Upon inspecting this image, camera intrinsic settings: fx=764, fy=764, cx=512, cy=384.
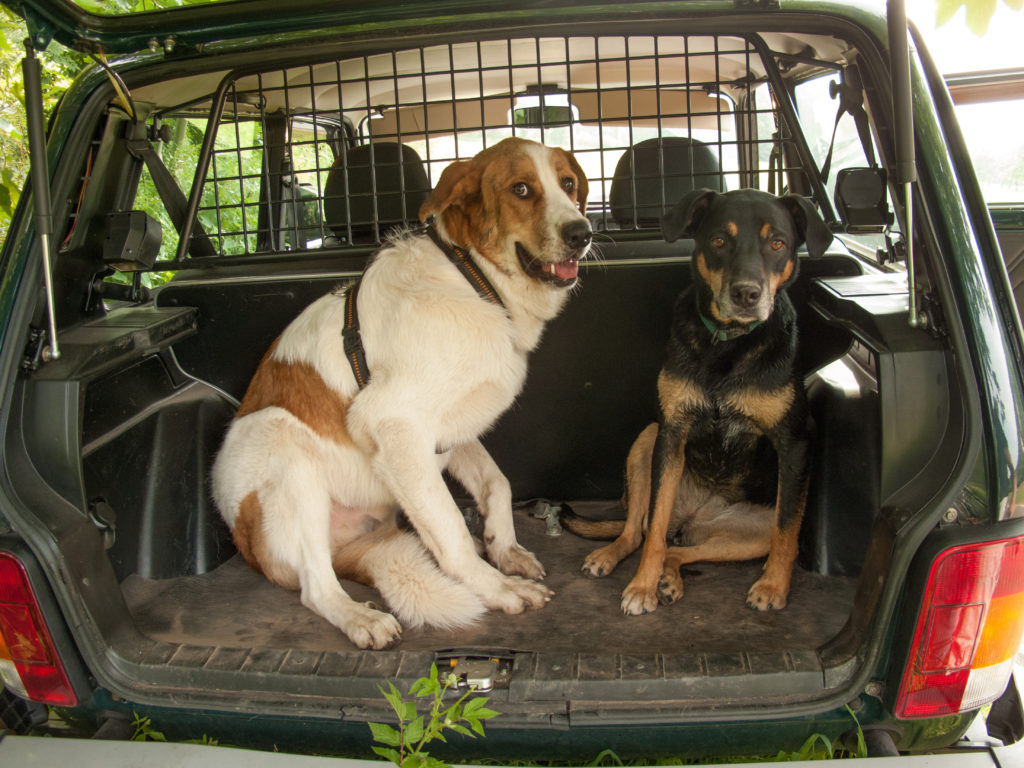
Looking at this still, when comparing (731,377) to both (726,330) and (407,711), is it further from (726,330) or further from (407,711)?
(407,711)

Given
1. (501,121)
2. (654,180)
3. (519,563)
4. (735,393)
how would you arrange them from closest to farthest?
(735,393), (519,563), (654,180), (501,121)

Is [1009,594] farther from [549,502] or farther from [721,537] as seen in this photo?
[549,502]

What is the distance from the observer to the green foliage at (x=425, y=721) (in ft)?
4.85

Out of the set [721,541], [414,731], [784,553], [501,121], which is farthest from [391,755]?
[501,121]

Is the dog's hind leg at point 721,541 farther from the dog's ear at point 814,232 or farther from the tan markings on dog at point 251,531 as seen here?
the tan markings on dog at point 251,531

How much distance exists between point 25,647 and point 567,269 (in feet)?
5.59

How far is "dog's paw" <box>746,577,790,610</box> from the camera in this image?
2.18 metres

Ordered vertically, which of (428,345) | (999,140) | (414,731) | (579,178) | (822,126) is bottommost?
(414,731)

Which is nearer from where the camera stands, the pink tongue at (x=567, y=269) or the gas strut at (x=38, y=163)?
the gas strut at (x=38, y=163)

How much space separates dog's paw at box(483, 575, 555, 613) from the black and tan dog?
0.81ft

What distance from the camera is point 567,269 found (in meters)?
2.40

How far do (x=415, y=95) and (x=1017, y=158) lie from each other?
369cm

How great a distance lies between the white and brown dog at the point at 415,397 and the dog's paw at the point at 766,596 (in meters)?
0.63

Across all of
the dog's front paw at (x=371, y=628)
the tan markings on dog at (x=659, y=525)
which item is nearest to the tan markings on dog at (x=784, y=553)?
the tan markings on dog at (x=659, y=525)
